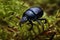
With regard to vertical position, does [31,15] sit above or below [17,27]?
above

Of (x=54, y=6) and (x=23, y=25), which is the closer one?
(x=23, y=25)

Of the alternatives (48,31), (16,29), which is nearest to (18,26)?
(16,29)

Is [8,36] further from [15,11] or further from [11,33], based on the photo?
[15,11]

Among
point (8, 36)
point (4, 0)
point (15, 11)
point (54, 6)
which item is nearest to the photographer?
point (8, 36)

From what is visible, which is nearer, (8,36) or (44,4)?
(8,36)

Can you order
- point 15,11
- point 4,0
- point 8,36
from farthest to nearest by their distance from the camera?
point 4,0 < point 15,11 < point 8,36

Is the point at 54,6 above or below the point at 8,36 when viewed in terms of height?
below

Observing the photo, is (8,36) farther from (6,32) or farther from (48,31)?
(48,31)

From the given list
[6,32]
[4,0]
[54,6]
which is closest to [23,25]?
[6,32]

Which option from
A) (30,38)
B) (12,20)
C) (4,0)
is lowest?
(30,38)
